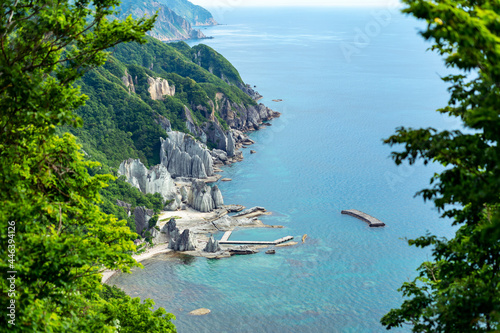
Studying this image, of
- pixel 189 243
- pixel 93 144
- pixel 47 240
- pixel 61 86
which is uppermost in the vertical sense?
pixel 61 86

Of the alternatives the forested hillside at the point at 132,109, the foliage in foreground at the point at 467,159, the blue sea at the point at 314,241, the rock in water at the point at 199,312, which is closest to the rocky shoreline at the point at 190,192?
the forested hillside at the point at 132,109

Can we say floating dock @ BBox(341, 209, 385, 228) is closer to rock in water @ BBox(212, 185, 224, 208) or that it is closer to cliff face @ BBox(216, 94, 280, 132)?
rock in water @ BBox(212, 185, 224, 208)

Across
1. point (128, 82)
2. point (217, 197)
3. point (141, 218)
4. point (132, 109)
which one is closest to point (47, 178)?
point (141, 218)

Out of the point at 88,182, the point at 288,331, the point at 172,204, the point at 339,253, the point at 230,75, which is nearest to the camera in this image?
the point at 88,182

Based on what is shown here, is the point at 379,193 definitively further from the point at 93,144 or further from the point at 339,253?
the point at 93,144

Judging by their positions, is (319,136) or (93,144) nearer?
(93,144)

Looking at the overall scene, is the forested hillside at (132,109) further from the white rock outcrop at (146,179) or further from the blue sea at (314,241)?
the blue sea at (314,241)

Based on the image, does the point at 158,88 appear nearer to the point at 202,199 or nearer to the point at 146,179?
the point at 146,179

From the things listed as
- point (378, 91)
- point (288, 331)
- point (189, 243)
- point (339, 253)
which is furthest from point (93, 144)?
point (378, 91)
